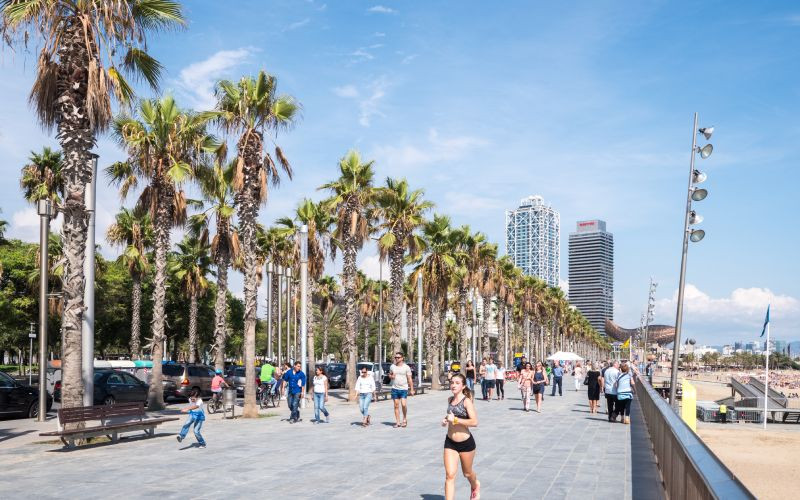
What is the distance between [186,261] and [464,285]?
58.1 ft

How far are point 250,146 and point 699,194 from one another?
12990 millimetres

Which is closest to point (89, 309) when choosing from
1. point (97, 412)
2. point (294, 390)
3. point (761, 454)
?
point (97, 412)

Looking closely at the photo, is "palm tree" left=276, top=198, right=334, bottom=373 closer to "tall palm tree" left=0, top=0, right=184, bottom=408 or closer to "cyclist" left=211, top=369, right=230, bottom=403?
"cyclist" left=211, top=369, right=230, bottom=403

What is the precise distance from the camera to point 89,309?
1641cm

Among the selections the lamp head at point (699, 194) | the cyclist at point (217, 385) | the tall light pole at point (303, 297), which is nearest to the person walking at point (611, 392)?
the lamp head at point (699, 194)

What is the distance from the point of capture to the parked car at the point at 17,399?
21.6 meters

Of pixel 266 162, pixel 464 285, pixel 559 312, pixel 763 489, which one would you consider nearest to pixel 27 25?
pixel 266 162

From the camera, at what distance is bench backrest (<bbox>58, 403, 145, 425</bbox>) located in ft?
46.8

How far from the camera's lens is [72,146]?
15.6 metres

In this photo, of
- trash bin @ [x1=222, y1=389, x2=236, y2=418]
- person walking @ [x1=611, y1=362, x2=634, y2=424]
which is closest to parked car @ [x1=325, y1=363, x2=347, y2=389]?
trash bin @ [x1=222, y1=389, x2=236, y2=418]

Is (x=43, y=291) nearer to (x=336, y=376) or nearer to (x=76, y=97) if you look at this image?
(x=76, y=97)

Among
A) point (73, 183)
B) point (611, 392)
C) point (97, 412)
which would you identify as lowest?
point (611, 392)

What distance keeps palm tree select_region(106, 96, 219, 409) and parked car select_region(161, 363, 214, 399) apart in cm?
566

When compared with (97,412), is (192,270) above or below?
above
